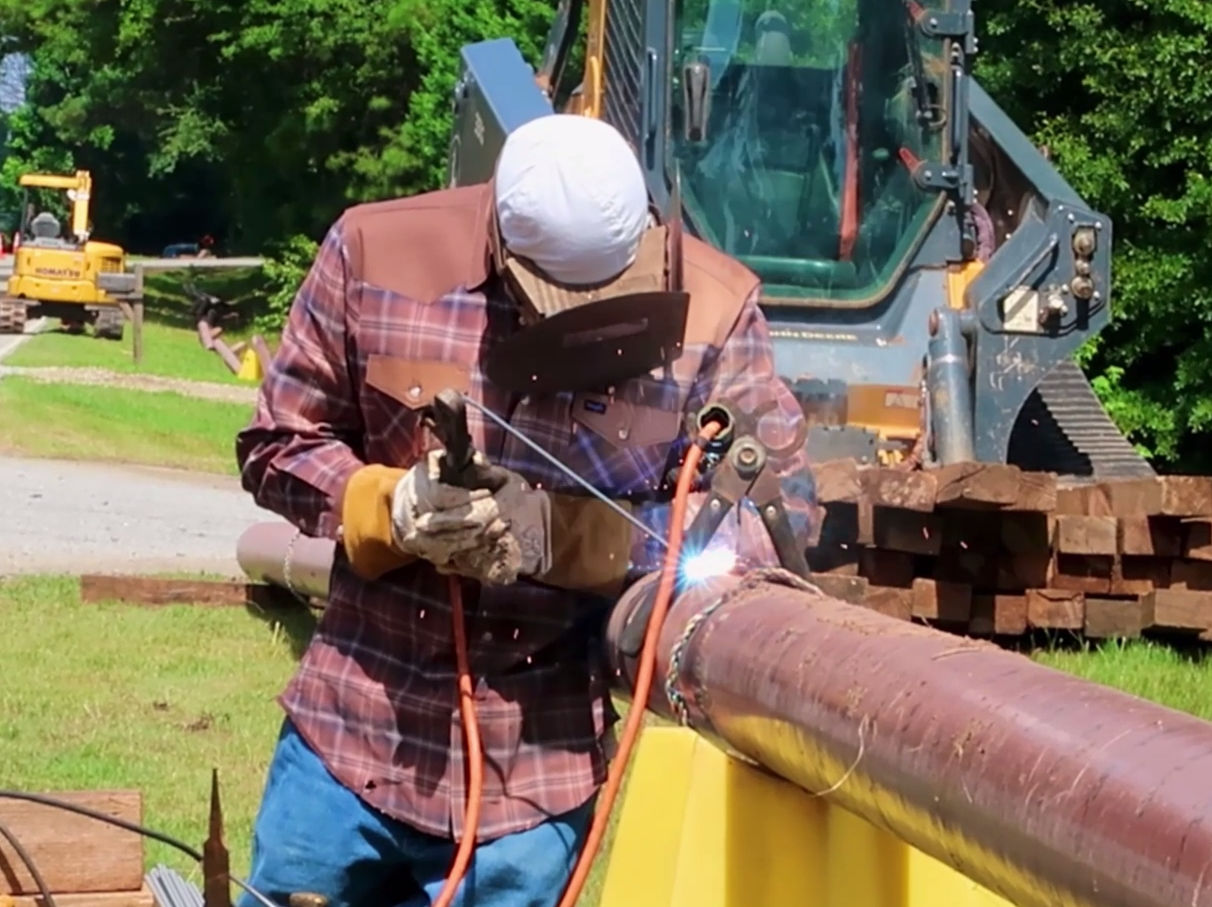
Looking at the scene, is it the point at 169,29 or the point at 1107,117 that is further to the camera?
the point at 169,29

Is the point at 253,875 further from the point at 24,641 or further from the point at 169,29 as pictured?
the point at 169,29

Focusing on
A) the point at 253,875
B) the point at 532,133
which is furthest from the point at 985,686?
the point at 253,875

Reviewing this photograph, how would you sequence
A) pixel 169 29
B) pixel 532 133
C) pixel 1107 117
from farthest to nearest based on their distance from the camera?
pixel 169 29 → pixel 1107 117 → pixel 532 133

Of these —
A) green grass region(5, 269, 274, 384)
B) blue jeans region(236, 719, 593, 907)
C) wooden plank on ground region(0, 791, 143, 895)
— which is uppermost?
blue jeans region(236, 719, 593, 907)

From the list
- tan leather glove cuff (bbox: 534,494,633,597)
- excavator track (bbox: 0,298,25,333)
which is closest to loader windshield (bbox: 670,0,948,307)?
tan leather glove cuff (bbox: 534,494,633,597)

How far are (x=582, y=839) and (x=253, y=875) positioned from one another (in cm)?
52

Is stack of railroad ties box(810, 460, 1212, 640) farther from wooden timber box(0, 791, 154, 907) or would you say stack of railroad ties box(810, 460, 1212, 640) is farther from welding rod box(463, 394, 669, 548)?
welding rod box(463, 394, 669, 548)

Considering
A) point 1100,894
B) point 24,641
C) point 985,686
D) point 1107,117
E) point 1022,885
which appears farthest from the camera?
point 1107,117

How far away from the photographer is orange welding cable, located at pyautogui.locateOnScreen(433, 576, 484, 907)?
2.85 metres

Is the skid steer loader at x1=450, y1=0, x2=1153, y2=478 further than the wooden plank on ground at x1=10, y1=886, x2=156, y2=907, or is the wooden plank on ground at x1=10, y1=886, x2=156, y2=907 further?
the skid steer loader at x1=450, y1=0, x2=1153, y2=478

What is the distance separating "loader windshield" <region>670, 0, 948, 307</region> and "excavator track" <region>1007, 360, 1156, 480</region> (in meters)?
1.31

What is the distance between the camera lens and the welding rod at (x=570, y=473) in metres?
2.78

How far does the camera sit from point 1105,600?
Answer: 8.33 m

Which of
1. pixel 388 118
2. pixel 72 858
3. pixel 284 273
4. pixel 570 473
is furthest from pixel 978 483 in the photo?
pixel 284 273
